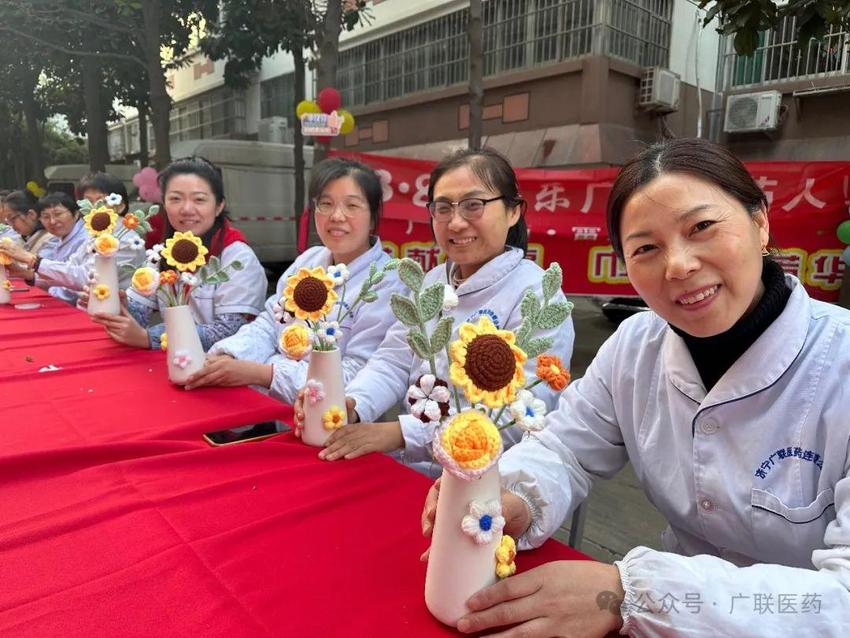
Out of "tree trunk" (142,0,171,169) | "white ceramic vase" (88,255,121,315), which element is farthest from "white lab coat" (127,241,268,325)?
"tree trunk" (142,0,171,169)

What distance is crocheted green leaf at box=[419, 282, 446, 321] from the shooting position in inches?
31.4

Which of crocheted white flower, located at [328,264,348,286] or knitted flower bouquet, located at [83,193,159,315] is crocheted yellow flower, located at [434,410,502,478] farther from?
knitted flower bouquet, located at [83,193,159,315]

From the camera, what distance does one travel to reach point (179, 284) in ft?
5.71

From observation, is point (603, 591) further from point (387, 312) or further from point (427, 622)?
point (387, 312)

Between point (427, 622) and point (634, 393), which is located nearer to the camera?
point (427, 622)

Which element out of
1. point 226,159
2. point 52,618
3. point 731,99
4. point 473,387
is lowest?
point 52,618

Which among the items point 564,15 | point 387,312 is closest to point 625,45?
point 564,15

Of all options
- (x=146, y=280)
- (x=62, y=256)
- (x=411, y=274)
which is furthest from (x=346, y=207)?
(x=62, y=256)

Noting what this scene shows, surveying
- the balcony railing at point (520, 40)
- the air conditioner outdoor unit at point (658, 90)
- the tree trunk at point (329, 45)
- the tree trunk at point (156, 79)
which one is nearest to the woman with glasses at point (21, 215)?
the tree trunk at point (156, 79)

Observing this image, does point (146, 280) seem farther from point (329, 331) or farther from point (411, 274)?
point (411, 274)

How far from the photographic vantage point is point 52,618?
2.62ft

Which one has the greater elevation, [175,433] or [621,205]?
[621,205]

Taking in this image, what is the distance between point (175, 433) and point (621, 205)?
110cm

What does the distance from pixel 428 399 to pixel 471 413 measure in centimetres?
6
